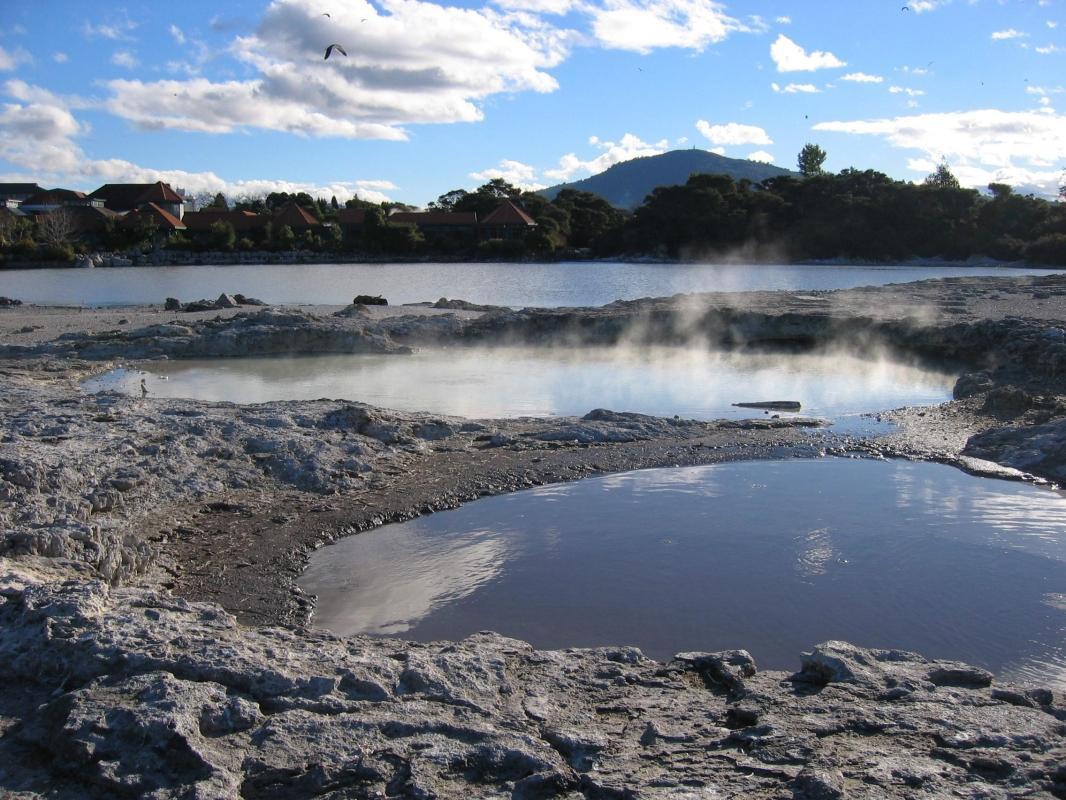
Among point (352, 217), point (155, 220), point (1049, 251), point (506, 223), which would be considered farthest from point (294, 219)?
point (1049, 251)

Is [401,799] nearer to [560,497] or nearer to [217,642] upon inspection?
[217,642]

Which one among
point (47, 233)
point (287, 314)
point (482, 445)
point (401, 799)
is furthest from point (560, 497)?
point (47, 233)

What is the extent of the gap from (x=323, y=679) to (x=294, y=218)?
222 feet

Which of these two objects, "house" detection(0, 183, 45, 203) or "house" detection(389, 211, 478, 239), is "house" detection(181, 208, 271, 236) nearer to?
"house" detection(389, 211, 478, 239)

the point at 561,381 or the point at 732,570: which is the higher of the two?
the point at 561,381

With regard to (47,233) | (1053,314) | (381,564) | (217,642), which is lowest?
(381,564)

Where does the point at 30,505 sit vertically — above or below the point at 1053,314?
below

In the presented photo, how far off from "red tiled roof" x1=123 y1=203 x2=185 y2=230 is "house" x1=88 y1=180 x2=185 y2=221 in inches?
96.6

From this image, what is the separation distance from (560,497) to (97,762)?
4745 mm

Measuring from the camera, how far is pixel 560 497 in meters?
7.24

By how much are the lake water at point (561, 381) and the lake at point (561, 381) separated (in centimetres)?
2

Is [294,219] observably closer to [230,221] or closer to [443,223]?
[230,221]

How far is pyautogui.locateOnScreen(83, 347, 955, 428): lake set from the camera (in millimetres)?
11297

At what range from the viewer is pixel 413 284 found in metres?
38.3
